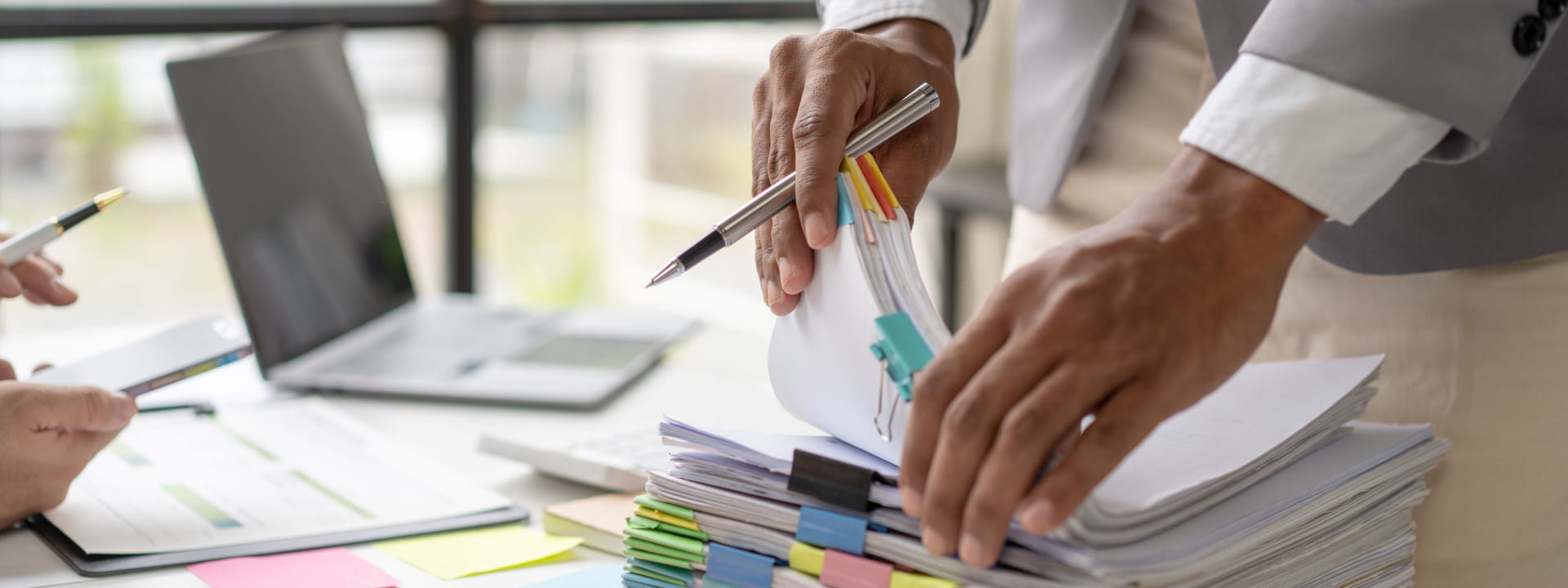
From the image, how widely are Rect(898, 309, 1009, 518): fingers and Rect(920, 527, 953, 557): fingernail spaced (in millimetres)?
10

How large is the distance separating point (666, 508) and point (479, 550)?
0.82 ft

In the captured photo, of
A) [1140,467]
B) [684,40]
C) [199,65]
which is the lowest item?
[1140,467]

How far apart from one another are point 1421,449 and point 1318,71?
27cm

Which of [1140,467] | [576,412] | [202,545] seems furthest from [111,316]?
[1140,467]

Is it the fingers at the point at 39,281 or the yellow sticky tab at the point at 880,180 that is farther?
the fingers at the point at 39,281

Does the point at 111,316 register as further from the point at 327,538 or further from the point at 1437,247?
the point at 1437,247

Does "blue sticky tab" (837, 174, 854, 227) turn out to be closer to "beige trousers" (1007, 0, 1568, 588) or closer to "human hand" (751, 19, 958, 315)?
"human hand" (751, 19, 958, 315)

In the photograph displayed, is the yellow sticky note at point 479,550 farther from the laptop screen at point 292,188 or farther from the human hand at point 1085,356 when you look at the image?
the laptop screen at point 292,188

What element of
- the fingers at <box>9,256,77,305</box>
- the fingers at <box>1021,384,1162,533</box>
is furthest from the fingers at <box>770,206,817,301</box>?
the fingers at <box>9,256,77,305</box>

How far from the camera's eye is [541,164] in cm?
396

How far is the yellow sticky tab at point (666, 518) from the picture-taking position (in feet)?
2.31

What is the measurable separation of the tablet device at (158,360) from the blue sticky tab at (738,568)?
1.77 ft

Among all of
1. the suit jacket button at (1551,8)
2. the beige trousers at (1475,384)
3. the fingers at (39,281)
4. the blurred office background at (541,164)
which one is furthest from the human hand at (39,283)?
the blurred office background at (541,164)

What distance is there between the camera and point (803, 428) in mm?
1245
